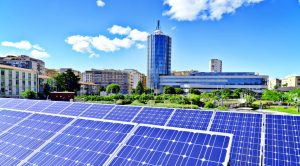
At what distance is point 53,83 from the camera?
102m

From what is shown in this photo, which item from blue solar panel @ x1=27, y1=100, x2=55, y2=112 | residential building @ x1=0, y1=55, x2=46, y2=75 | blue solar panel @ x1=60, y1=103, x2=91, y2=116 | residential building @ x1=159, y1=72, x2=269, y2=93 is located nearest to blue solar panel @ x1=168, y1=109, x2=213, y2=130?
blue solar panel @ x1=60, y1=103, x2=91, y2=116

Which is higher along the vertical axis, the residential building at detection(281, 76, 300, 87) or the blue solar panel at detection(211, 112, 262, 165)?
the residential building at detection(281, 76, 300, 87)

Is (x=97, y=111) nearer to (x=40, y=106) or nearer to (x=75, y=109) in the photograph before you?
(x=75, y=109)

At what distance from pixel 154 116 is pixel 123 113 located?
1.66m

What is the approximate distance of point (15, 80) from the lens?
71.3 m

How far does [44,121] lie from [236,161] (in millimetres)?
6902

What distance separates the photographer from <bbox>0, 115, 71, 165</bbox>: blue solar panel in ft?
20.9

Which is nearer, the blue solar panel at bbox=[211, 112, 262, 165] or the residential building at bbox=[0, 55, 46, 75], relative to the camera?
the blue solar panel at bbox=[211, 112, 262, 165]

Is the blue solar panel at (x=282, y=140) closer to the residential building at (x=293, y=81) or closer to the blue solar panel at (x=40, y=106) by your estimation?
the blue solar panel at (x=40, y=106)

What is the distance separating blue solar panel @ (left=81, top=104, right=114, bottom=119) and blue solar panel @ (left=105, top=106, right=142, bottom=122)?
381 mm

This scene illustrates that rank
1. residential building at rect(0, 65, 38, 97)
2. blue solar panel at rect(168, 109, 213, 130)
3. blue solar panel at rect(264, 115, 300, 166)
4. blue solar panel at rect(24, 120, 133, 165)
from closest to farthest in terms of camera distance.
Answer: blue solar panel at rect(24, 120, 133, 165), blue solar panel at rect(264, 115, 300, 166), blue solar panel at rect(168, 109, 213, 130), residential building at rect(0, 65, 38, 97)

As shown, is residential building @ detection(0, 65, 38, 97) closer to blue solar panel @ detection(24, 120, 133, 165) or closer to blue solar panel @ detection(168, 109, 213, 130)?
blue solar panel @ detection(168, 109, 213, 130)

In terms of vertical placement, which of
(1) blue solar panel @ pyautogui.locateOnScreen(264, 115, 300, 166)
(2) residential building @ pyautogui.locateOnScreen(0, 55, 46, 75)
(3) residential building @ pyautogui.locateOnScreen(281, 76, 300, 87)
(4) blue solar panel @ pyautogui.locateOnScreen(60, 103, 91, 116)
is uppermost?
(2) residential building @ pyautogui.locateOnScreen(0, 55, 46, 75)

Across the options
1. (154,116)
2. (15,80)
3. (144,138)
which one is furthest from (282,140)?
(15,80)
